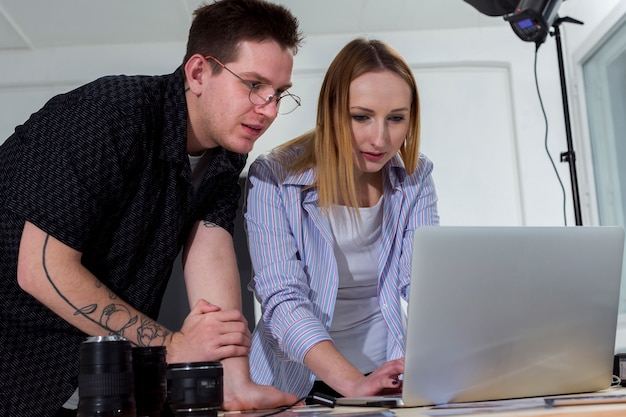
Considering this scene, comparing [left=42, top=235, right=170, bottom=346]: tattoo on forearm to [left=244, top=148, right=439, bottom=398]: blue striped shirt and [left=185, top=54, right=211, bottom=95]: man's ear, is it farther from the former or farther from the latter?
[left=185, top=54, right=211, bottom=95]: man's ear

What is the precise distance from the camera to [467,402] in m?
1.10

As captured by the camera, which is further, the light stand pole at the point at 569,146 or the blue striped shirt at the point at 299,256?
the light stand pole at the point at 569,146

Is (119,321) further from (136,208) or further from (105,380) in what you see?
(105,380)

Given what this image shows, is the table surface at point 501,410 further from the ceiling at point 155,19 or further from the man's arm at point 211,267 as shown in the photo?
the ceiling at point 155,19

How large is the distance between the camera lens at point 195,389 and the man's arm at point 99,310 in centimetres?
32

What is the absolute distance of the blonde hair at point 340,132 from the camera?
5.83 ft

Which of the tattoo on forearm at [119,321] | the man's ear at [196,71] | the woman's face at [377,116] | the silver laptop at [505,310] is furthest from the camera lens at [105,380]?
the woman's face at [377,116]

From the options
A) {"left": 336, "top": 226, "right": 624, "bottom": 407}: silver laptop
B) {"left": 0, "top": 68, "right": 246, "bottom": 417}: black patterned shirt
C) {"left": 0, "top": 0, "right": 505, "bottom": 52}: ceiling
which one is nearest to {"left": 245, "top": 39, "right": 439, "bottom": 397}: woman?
{"left": 0, "top": 68, "right": 246, "bottom": 417}: black patterned shirt

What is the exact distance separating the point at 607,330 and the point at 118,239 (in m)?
0.92

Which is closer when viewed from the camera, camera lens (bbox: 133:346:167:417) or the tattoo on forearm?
camera lens (bbox: 133:346:167:417)

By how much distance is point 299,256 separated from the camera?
5.74 ft

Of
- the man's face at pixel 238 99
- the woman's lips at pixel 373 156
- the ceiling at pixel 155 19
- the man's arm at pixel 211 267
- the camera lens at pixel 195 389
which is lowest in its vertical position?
the camera lens at pixel 195 389

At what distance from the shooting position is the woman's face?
179 cm

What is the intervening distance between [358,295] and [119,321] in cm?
64
